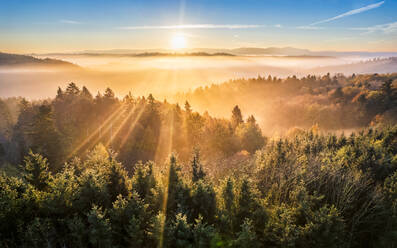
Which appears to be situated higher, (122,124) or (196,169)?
(196,169)

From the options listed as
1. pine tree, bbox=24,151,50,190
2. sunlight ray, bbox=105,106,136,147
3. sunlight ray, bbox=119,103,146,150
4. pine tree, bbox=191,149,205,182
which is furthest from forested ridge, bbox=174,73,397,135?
pine tree, bbox=24,151,50,190

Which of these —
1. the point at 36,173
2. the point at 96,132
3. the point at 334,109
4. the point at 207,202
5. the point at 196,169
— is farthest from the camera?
the point at 334,109

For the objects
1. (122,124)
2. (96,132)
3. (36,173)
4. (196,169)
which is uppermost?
(36,173)

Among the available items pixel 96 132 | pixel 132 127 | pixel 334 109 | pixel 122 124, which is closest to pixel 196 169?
pixel 132 127

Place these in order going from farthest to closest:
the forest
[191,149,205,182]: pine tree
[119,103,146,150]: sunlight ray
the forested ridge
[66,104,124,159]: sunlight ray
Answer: the forested ridge
[119,103,146,150]: sunlight ray
[66,104,124,159]: sunlight ray
[191,149,205,182]: pine tree
the forest

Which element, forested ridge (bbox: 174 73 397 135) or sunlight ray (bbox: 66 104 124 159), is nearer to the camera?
sunlight ray (bbox: 66 104 124 159)

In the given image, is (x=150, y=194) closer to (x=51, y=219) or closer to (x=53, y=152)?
(x=51, y=219)

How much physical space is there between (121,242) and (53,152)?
4398cm

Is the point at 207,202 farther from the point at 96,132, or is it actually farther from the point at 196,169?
the point at 96,132

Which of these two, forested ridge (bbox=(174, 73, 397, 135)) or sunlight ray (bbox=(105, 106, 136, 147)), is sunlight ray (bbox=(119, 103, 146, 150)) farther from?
forested ridge (bbox=(174, 73, 397, 135))

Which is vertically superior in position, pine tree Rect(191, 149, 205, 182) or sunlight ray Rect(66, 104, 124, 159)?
pine tree Rect(191, 149, 205, 182)

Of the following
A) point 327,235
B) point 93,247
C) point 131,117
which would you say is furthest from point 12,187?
point 131,117

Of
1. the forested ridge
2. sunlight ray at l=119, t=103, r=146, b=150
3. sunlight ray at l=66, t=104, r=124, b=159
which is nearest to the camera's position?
sunlight ray at l=66, t=104, r=124, b=159

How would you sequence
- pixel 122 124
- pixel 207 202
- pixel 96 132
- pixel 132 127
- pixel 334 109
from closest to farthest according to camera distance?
pixel 207 202, pixel 132 127, pixel 96 132, pixel 122 124, pixel 334 109
